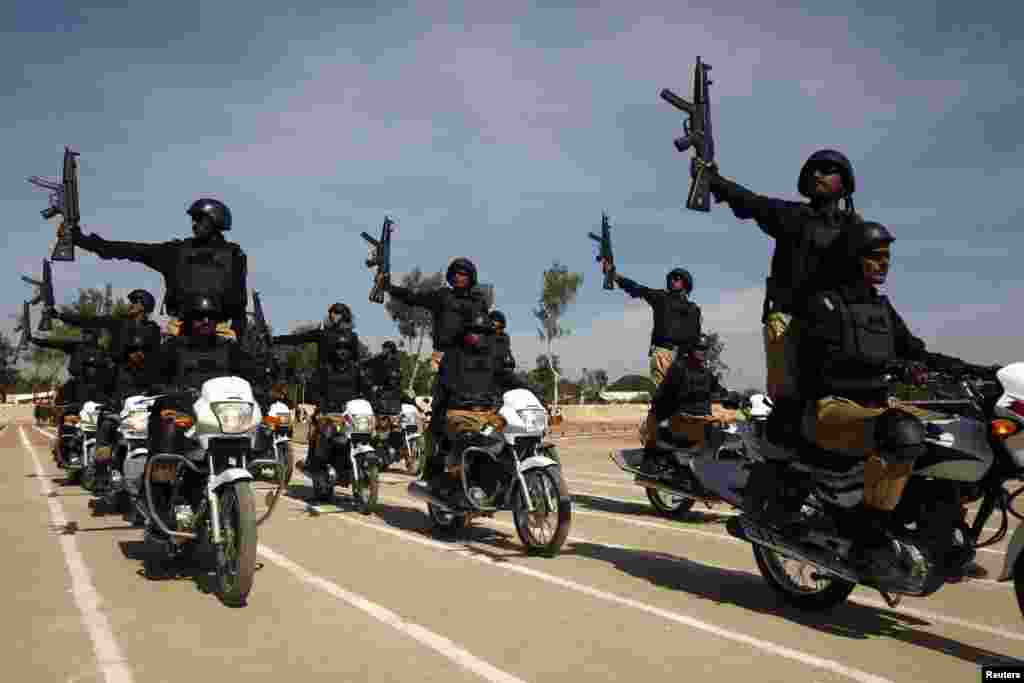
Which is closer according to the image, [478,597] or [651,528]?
[478,597]

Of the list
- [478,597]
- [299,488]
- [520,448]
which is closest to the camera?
[478,597]

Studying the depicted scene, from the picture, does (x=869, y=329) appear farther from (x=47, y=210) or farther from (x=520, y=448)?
(x=47, y=210)

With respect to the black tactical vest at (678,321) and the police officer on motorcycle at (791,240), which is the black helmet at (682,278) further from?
the police officer on motorcycle at (791,240)

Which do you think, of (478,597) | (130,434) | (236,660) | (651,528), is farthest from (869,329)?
(130,434)

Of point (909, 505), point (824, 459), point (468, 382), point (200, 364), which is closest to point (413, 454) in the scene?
point (468, 382)

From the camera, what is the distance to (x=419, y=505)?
34.8ft

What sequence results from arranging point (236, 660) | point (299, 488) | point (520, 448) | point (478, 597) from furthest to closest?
point (299, 488), point (520, 448), point (478, 597), point (236, 660)

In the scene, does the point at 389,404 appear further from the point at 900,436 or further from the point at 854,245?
the point at 900,436

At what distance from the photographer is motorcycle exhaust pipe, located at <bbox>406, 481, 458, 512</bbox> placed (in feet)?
26.1

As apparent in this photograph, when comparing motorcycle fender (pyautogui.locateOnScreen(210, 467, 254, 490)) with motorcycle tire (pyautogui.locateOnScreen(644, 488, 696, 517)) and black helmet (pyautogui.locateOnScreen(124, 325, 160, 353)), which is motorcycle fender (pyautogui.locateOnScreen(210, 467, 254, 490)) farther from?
motorcycle tire (pyautogui.locateOnScreen(644, 488, 696, 517))

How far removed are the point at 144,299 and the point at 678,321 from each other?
22.2 ft

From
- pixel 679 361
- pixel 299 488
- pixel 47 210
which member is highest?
pixel 47 210

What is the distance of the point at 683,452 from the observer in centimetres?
912

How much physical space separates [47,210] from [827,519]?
6562 millimetres
